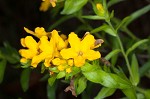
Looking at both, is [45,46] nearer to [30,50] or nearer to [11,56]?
[30,50]

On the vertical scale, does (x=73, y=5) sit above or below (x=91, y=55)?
above

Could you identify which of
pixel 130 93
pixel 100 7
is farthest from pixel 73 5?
pixel 130 93

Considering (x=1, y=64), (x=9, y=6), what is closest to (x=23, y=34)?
(x=9, y=6)

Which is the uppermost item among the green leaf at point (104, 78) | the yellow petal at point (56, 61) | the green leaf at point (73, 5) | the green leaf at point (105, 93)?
the green leaf at point (73, 5)

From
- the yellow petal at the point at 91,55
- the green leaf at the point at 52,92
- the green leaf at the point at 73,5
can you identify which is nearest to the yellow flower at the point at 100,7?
the green leaf at the point at 73,5

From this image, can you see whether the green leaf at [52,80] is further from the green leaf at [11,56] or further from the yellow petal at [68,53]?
the green leaf at [11,56]

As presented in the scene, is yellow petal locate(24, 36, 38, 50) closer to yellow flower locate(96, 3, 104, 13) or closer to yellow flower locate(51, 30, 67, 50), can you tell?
yellow flower locate(51, 30, 67, 50)

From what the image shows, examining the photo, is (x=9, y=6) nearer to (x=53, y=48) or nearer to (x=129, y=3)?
(x=129, y=3)

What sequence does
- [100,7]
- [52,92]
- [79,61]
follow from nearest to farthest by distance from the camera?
1. [79,61]
2. [100,7]
3. [52,92]
